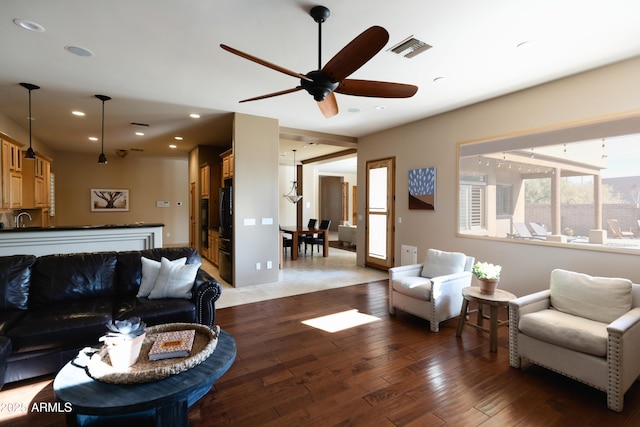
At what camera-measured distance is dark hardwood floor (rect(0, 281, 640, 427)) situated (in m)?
2.01

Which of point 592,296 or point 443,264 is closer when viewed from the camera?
point 592,296

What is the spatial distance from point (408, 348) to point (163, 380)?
224 centimetres

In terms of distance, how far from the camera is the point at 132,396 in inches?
58.7

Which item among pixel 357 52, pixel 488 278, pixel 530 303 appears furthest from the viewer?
pixel 488 278

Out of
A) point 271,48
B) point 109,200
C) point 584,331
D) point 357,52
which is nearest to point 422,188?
point 584,331

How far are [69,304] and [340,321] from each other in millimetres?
2779

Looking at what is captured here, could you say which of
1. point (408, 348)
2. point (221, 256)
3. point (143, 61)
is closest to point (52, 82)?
point (143, 61)

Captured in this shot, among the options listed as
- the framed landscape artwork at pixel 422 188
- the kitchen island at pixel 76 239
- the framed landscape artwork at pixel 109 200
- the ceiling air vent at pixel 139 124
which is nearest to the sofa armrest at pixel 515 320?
the framed landscape artwork at pixel 422 188

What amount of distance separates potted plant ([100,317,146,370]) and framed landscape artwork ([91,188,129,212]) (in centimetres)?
909

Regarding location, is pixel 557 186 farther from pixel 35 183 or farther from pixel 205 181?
pixel 35 183

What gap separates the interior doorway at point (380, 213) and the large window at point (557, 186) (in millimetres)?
1564

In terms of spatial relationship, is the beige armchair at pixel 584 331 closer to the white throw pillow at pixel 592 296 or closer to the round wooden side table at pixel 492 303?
the white throw pillow at pixel 592 296

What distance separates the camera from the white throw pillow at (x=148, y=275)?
311 cm

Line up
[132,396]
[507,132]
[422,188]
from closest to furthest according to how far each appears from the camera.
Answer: [132,396] < [507,132] < [422,188]
